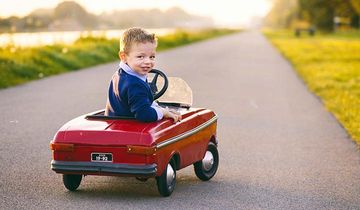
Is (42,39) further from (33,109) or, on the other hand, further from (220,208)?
(220,208)

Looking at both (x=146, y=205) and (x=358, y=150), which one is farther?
(x=358, y=150)

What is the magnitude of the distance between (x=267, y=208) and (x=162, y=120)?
43.3 inches

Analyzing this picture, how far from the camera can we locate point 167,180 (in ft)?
19.1

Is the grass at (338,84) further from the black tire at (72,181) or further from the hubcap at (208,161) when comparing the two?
the black tire at (72,181)

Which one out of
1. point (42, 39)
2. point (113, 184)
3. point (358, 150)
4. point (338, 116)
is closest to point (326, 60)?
point (42, 39)

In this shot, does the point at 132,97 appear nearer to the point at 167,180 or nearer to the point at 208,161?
the point at 167,180

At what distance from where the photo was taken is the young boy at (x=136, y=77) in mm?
5777

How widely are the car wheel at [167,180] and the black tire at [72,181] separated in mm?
721

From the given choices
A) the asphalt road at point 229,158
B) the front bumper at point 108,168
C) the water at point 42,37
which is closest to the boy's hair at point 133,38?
the front bumper at point 108,168

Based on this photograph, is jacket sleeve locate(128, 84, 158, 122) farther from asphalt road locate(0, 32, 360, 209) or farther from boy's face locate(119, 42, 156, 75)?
asphalt road locate(0, 32, 360, 209)

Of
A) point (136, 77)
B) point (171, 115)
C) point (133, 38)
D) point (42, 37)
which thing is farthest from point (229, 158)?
point (42, 37)

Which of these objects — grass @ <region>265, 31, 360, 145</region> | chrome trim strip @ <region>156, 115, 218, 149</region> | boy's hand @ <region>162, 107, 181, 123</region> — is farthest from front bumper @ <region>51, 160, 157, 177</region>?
grass @ <region>265, 31, 360, 145</region>

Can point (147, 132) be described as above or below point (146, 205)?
above

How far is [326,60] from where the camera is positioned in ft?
88.1
